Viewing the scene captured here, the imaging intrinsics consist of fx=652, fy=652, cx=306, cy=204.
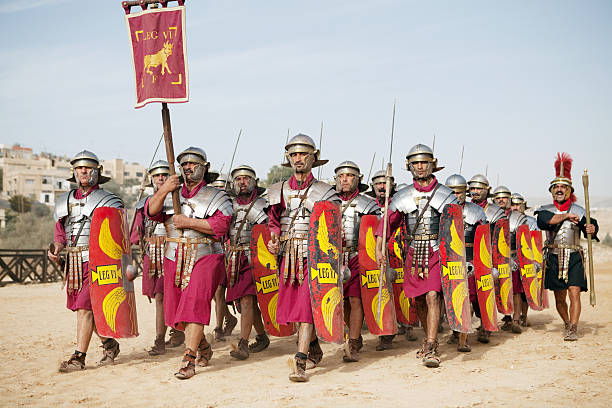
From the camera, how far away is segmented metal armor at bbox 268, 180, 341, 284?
629 cm

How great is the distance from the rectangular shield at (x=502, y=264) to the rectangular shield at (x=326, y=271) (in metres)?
3.03

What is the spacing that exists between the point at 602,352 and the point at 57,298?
12276 millimetres

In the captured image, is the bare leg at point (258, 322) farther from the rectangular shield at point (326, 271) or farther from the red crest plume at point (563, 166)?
the red crest plume at point (563, 166)

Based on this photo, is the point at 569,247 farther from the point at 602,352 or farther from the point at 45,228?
the point at 45,228

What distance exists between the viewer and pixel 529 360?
675 centimetres

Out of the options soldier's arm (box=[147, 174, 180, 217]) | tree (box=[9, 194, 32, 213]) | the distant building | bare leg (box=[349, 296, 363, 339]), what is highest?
the distant building

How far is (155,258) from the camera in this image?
7.64 meters

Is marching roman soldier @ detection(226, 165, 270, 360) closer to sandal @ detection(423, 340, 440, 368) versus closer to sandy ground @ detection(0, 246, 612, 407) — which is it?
sandy ground @ detection(0, 246, 612, 407)

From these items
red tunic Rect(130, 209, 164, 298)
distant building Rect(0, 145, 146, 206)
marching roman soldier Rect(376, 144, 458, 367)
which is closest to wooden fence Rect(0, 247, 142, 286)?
red tunic Rect(130, 209, 164, 298)

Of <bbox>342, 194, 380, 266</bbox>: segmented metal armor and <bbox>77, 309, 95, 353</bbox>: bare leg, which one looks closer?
<bbox>77, 309, 95, 353</bbox>: bare leg

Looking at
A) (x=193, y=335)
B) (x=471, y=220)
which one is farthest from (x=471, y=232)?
(x=193, y=335)

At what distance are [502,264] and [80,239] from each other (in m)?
5.20

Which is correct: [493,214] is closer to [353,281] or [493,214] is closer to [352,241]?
[352,241]

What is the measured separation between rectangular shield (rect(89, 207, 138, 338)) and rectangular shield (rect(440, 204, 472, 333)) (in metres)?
3.14
